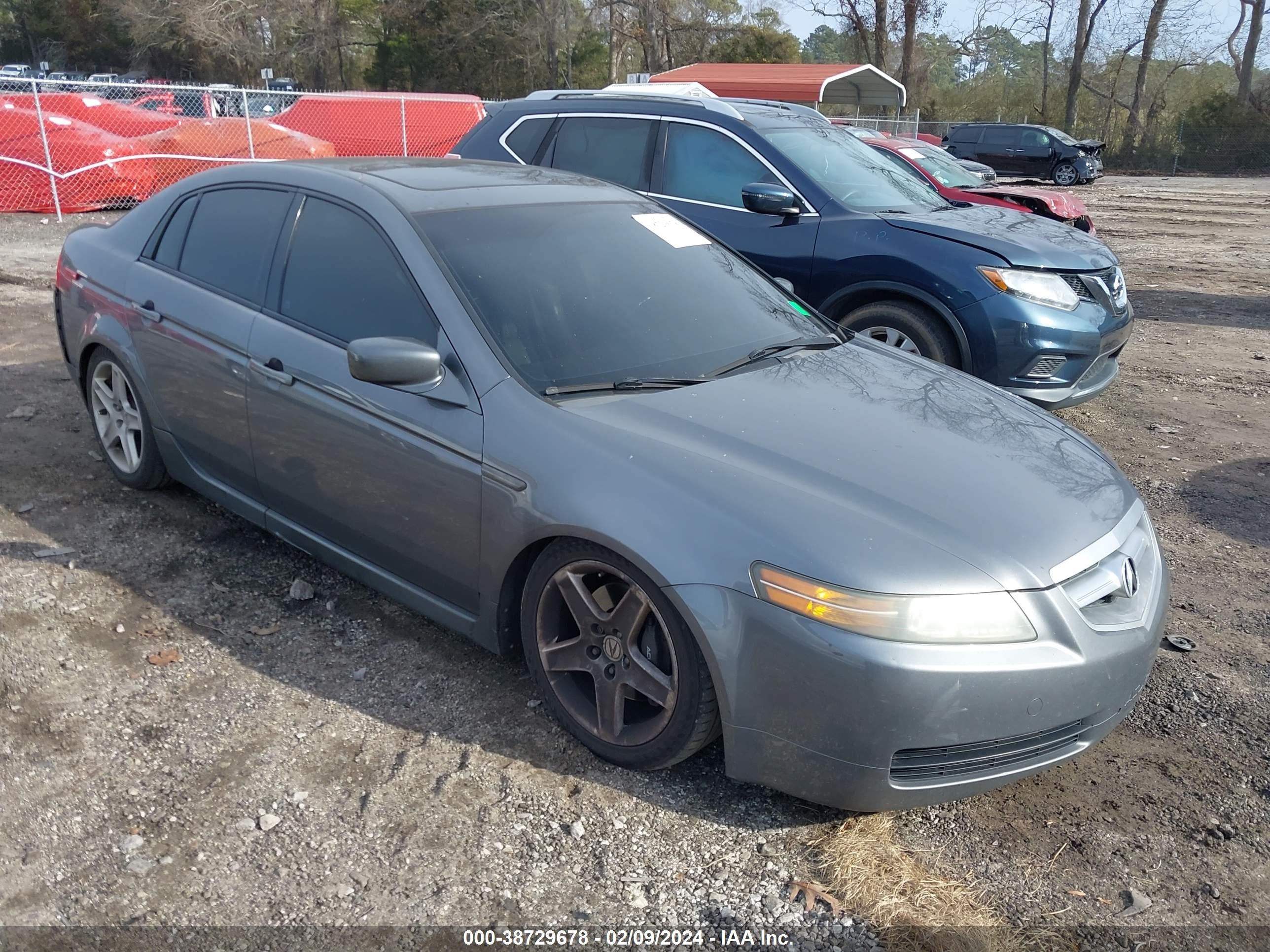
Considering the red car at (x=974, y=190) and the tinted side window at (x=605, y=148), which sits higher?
the tinted side window at (x=605, y=148)

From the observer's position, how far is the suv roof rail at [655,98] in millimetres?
6730

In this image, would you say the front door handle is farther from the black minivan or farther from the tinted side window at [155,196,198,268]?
the black minivan

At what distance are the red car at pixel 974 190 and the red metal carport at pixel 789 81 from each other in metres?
14.7

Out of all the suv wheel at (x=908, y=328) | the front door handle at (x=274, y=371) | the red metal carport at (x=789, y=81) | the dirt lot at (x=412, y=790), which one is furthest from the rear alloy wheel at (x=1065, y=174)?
the front door handle at (x=274, y=371)

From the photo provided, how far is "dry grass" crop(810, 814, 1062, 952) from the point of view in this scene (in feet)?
8.15

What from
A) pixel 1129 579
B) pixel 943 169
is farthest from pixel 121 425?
pixel 943 169

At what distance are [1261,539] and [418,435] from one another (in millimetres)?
3953

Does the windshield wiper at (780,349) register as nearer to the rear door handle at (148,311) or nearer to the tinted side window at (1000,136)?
the rear door handle at (148,311)

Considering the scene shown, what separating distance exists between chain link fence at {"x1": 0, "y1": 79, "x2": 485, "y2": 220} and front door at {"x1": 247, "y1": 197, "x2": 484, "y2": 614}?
862cm

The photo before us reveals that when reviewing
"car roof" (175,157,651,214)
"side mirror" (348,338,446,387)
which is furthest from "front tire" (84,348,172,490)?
"side mirror" (348,338,446,387)

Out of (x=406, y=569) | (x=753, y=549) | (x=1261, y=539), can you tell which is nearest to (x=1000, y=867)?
(x=753, y=549)

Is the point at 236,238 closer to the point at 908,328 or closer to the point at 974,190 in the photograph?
the point at 908,328

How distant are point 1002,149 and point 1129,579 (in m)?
30.5

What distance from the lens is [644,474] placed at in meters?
2.85
